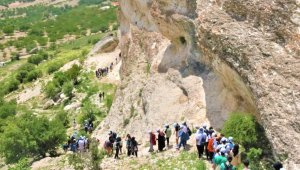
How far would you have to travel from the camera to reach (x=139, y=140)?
26.2 meters

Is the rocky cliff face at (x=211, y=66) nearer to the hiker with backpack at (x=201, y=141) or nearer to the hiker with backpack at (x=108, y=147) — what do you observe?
the hiker with backpack at (x=201, y=141)

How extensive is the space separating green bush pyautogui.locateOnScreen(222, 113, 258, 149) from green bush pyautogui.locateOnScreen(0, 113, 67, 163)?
49.7 ft

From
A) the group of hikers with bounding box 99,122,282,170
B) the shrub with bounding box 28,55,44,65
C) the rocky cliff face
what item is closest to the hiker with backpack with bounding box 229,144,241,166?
A: the group of hikers with bounding box 99,122,282,170

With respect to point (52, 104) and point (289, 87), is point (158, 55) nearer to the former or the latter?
point (289, 87)

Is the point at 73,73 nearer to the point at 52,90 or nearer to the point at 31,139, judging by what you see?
the point at 52,90

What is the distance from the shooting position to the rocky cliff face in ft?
56.9

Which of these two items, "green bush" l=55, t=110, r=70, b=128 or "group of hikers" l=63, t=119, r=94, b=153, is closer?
"group of hikers" l=63, t=119, r=94, b=153

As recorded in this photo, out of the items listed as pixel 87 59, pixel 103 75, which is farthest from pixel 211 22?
pixel 87 59

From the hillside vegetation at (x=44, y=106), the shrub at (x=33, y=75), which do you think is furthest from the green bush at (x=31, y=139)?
the shrub at (x=33, y=75)

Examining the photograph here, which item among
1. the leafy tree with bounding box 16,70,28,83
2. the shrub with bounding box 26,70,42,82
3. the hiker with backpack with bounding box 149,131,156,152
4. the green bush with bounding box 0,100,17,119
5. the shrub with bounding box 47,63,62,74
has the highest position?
the hiker with backpack with bounding box 149,131,156,152

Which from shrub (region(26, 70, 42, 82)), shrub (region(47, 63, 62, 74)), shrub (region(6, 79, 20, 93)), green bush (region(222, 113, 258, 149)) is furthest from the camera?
shrub (region(26, 70, 42, 82))

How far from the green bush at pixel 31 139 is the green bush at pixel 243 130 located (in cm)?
1516

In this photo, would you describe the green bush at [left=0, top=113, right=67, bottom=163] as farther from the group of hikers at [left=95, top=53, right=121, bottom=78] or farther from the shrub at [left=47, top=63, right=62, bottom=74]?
the shrub at [left=47, top=63, right=62, bottom=74]

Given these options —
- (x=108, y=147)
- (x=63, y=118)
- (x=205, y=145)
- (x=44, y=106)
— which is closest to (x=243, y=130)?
(x=205, y=145)
